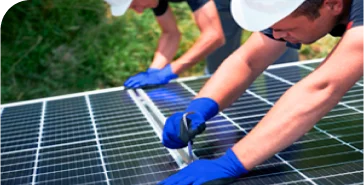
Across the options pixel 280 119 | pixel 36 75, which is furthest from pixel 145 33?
pixel 280 119

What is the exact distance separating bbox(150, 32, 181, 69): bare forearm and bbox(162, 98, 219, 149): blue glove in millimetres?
2476

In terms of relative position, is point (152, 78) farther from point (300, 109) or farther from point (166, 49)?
point (300, 109)

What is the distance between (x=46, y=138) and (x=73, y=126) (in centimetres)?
29

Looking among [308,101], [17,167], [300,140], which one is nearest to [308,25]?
[308,101]

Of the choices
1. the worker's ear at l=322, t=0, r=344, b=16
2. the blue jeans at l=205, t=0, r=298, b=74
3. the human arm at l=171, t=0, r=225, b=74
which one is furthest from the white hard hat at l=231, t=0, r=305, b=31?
the blue jeans at l=205, t=0, r=298, b=74

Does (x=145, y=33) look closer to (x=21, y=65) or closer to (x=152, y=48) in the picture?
(x=152, y=48)

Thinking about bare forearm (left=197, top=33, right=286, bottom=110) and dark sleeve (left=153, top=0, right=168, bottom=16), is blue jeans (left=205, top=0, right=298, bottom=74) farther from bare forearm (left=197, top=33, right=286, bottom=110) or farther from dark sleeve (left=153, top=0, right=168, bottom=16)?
bare forearm (left=197, top=33, right=286, bottom=110)

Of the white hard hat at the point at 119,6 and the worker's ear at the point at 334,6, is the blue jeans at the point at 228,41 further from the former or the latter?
the worker's ear at the point at 334,6

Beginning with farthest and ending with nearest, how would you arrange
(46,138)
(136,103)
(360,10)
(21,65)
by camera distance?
1. (21,65)
2. (136,103)
3. (46,138)
4. (360,10)

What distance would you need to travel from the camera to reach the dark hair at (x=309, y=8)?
275cm

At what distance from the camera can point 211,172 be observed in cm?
277

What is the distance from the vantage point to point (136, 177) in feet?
9.87

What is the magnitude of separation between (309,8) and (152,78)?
9.34ft

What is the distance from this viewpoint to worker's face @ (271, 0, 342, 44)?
282 cm
